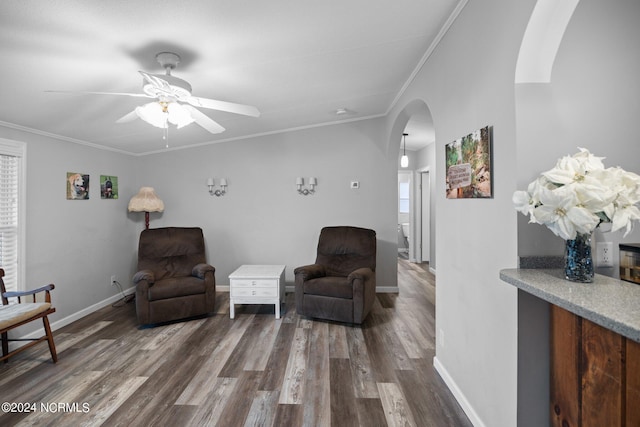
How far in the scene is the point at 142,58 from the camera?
222 cm

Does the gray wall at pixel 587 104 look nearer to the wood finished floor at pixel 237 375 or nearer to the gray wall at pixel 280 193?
the wood finished floor at pixel 237 375

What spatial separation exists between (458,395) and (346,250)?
227cm

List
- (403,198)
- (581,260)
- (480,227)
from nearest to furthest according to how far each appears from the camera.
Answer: (581,260) → (480,227) → (403,198)

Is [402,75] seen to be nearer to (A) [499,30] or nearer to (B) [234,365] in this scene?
(A) [499,30]

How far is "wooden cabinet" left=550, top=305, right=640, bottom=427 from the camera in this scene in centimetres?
99

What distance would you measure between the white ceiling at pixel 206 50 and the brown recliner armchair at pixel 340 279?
1.79 m

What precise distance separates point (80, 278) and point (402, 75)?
4.30 meters

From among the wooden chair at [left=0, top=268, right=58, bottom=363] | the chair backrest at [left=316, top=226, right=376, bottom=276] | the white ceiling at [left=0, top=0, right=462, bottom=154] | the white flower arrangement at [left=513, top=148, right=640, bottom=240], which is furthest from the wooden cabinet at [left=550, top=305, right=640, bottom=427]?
the wooden chair at [left=0, top=268, right=58, bottom=363]

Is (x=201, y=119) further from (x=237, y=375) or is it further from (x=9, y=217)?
(x=9, y=217)

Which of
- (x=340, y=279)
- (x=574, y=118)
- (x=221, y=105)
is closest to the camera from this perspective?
(x=574, y=118)

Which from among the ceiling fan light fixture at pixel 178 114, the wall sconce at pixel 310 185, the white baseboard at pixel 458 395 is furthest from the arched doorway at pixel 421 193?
the ceiling fan light fixture at pixel 178 114

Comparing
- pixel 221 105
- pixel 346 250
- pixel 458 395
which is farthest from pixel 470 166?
pixel 346 250

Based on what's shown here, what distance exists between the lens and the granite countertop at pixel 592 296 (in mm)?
873

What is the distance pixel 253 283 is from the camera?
12.9 feet
